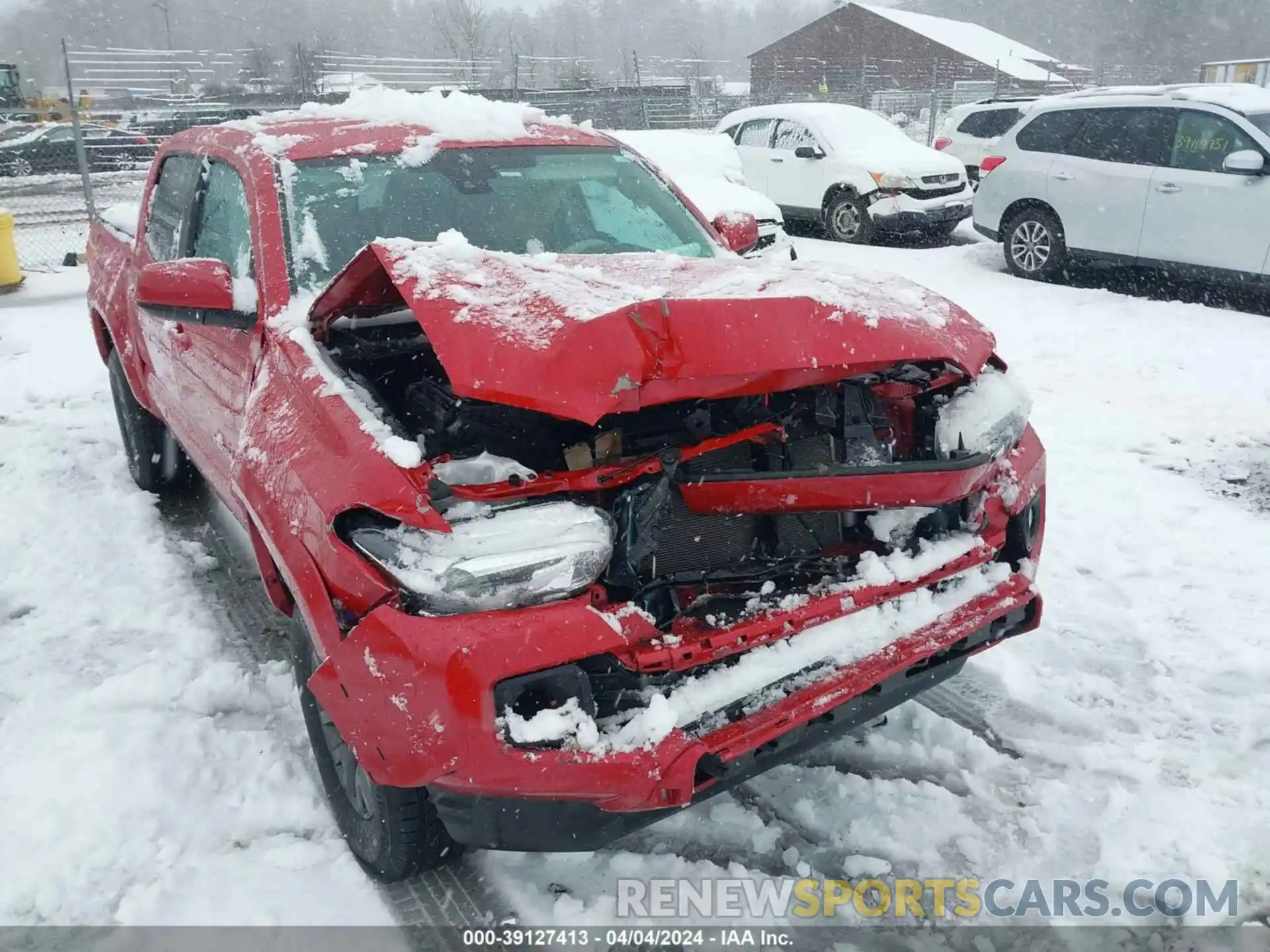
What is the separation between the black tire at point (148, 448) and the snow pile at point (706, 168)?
16.2 ft

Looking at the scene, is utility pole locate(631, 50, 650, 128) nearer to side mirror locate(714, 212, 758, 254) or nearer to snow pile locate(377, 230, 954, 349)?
side mirror locate(714, 212, 758, 254)

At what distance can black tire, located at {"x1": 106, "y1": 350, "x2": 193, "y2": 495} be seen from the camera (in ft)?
15.5

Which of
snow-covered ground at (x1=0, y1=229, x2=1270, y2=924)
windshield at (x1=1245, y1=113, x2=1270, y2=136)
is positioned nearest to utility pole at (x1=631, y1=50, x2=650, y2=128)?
windshield at (x1=1245, y1=113, x2=1270, y2=136)

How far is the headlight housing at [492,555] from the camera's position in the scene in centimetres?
192

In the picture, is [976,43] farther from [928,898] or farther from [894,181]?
[928,898]

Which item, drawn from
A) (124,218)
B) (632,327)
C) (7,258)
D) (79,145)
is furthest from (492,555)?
(79,145)

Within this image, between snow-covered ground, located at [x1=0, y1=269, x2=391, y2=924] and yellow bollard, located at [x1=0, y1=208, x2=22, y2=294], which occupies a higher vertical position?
yellow bollard, located at [x1=0, y1=208, x2=22, y2=294]

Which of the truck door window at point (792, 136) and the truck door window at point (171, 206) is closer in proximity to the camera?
the truck door window at point (171, 206)

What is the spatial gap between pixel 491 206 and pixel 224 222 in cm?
100

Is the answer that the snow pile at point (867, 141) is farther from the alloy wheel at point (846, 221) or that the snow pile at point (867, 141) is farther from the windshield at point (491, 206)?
the windshield at point (491, 206)

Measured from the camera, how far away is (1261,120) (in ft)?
25.5

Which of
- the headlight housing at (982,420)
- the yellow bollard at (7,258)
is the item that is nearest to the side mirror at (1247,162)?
the headlight housing at (982,420)

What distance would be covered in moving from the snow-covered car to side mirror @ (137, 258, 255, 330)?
17.5 feet

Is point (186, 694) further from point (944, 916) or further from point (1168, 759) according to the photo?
point (1168, 759)
